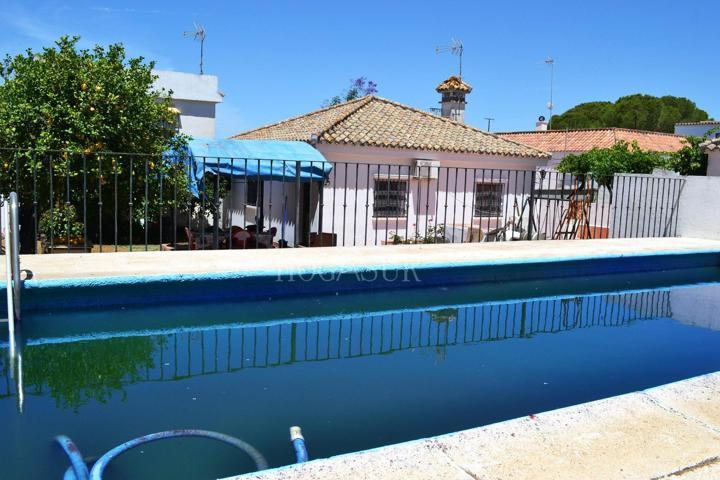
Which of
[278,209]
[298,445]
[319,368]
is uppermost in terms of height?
[278,209]

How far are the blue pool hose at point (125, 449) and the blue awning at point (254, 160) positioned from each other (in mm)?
7038

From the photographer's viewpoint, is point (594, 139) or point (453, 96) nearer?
point (453, 96)

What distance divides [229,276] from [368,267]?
64.2 inches

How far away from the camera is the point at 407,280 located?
7520mm

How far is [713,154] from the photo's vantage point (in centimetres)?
1321

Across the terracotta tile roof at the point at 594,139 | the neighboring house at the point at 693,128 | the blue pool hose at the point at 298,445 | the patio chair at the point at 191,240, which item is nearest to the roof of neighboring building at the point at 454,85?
the terracotta tile roof at the point at 594,139

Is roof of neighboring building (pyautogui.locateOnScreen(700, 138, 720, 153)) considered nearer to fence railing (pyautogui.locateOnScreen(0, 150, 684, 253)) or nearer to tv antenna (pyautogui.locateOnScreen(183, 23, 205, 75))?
fence railing (pyautogui.locateOnScreen(0, 150, 684, 253))

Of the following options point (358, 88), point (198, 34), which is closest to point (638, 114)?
point (358, 88)

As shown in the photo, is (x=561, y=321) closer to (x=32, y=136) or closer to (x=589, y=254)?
(x=589, y=254)

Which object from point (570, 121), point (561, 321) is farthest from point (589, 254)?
point (570, 121)

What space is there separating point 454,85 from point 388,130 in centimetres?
678

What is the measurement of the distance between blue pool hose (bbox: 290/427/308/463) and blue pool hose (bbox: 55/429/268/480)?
172mm

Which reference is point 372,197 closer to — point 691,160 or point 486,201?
point 486,201

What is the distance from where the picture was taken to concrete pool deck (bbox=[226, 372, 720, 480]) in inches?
99.7
